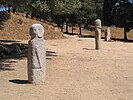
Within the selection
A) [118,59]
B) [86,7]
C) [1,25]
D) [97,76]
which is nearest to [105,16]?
[86,7]

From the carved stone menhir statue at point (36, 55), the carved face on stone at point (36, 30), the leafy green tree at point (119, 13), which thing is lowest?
the carved stone menhir statue at point (36, 55)

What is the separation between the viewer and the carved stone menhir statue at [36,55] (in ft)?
37.4

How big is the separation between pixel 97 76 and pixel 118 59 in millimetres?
5228

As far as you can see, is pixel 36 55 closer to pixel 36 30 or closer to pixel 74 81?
pixel 36 30

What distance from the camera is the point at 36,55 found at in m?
11.4

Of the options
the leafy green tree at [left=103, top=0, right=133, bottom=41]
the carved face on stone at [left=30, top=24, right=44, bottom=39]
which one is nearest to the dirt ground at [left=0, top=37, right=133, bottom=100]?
the carved face on stone at [left=30, top=24, right=44, bottom=39]

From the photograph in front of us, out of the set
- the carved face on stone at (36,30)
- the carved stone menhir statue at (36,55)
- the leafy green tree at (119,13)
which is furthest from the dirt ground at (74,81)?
the leafy green tree at (119,13)

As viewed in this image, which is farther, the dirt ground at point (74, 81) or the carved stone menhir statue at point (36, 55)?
the carved stone menhir statue at point (36, 55)

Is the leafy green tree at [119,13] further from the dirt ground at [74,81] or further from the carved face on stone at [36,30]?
the carved face on stone at [36,30]

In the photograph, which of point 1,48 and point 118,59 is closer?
point 118,59

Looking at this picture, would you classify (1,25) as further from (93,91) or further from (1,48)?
(93,91)

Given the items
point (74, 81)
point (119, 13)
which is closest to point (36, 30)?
point (74, 81)

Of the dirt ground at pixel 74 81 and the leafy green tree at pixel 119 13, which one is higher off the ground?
the leafy green tree at pixel 119 13

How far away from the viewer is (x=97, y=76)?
13203mm
